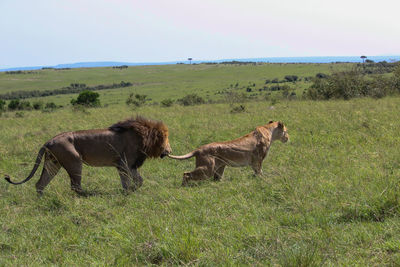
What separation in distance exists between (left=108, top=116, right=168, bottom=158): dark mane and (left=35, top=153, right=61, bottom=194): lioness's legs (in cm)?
114

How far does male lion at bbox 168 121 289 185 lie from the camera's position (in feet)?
22.8

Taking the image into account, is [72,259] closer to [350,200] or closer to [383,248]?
[383,248]

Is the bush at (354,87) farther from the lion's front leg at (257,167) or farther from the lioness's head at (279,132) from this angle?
the lion's front leg at (257,167)

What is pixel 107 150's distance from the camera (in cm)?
659

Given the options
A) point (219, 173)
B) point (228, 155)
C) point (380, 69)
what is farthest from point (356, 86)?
point (380, 69)

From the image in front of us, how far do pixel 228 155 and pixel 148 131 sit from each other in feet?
5.37

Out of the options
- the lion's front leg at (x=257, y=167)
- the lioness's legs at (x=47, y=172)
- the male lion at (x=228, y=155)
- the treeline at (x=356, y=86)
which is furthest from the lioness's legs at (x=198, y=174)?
the treeline at (x=356, y=86)

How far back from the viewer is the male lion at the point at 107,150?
6.25 metres

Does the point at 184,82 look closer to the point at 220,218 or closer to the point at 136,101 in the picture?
the point at 136,101

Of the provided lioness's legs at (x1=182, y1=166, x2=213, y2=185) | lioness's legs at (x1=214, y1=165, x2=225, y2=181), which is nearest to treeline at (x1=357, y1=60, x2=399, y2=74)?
lioness's legs at (x1=214, y1=165, x2=225, y2=181)

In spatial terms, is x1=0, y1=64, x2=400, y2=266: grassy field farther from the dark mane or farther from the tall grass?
the dark mane

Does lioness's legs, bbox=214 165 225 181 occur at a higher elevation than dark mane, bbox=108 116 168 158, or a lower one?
lower

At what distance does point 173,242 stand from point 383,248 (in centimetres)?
204

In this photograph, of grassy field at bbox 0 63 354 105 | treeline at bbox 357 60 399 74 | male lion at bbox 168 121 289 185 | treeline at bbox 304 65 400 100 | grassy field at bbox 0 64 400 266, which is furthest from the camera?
grassy field at bbox 0 63 354 105
